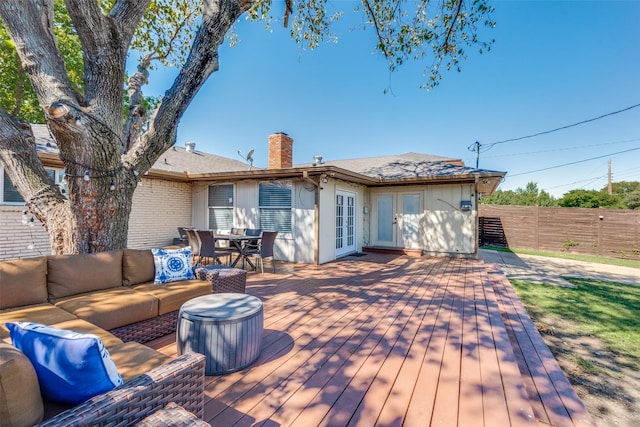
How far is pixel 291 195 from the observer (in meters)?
7.61

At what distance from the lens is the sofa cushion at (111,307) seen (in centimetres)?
243

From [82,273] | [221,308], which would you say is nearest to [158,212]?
[82,273]

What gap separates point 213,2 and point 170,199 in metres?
6.42

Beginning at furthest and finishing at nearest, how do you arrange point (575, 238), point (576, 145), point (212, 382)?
point (576, 145) → point (575, 238) → point (212, 382)

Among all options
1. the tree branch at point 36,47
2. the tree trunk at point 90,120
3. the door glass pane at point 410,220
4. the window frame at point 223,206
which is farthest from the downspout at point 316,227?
the tree branch at point 36,47

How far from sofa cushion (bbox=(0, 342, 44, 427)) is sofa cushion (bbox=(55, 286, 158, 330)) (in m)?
1.60

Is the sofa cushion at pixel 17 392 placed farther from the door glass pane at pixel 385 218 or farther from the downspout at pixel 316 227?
the door glass pane at pixel 385 218

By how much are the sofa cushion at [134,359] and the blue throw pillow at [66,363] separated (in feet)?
0.94

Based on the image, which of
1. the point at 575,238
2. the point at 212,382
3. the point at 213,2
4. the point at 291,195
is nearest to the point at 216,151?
the point at 291,195

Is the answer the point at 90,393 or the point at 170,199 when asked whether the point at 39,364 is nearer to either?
the point at 90,393

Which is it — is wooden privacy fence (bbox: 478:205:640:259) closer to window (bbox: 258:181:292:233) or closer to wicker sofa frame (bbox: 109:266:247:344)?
window (bbox: 258:181:292:233)

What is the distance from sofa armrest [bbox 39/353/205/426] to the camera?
1056mm

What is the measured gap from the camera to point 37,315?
2.31m

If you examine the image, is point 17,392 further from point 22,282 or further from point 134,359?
point 22,282
